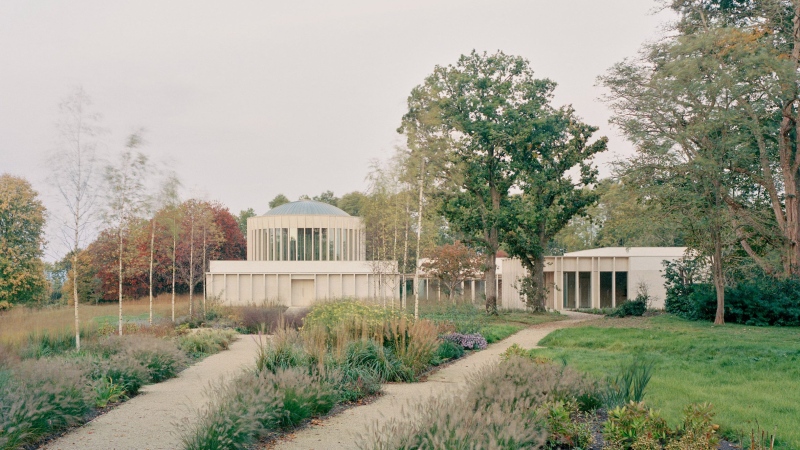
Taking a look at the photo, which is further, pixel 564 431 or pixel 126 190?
pixel 126 190

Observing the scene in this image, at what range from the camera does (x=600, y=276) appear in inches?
1288

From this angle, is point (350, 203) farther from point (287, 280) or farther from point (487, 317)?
point (487, 317)

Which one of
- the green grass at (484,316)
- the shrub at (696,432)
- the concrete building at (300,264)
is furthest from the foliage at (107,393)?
the concrete building at (300,264)

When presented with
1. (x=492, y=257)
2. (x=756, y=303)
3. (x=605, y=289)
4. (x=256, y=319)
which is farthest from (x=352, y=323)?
(x=605, y=289)

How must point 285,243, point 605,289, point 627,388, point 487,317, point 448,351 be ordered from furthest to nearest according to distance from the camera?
point 285,243
point 605,289
point 487,317
point 448,351
point 627,388

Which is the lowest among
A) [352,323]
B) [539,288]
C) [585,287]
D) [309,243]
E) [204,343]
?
[585,287]

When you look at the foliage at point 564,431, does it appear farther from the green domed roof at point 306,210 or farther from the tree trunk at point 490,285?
the green domed roof at point 306,210

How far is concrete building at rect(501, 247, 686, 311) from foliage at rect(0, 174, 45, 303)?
2186 cm

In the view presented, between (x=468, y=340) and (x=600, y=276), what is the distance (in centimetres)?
1985

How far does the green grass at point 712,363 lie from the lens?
23.2 feet

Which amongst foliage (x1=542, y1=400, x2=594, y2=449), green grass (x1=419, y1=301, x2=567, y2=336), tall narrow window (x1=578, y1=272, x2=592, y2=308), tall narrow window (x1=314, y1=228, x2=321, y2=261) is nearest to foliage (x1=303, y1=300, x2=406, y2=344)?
foliage (x1=542, y1=400, x2=594, y2=449)

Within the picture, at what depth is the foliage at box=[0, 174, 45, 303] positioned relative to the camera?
29891mm

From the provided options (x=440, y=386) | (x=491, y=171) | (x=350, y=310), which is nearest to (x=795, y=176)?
(x=491, y=171)

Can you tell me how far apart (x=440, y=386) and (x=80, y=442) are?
184 inches
